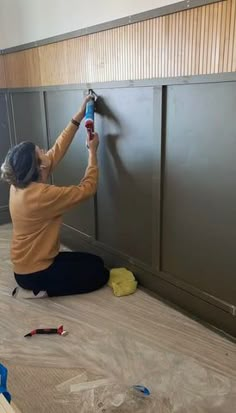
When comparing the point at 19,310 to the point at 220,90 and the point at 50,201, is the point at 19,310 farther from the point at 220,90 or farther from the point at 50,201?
the point at 220,90

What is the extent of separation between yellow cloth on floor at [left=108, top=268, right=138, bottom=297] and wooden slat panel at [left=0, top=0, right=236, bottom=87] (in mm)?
1129

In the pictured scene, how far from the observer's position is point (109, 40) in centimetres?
192

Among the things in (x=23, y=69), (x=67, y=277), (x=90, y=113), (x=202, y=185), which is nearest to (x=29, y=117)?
(x=23, y=69)

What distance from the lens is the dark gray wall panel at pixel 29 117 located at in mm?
2684

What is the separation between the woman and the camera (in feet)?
6.14

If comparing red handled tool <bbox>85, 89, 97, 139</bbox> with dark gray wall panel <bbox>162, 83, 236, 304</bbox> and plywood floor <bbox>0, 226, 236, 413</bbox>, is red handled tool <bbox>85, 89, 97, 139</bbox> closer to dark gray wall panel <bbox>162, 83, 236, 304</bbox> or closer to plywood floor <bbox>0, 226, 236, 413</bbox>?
dark gray wall panel <bbox>162, 83, 236, 304</bbox>

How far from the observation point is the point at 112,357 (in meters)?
1.62

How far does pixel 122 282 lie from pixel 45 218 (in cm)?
60

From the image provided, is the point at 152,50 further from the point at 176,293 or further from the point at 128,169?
the point at 176,293

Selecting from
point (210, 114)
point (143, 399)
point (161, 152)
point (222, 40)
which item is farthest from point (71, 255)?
point (222, 40)

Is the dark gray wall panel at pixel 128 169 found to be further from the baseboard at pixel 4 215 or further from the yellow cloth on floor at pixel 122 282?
the baseboard at pixel 4 215

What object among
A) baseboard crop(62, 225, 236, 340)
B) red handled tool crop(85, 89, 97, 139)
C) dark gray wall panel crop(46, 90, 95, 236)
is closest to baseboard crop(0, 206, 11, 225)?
dark gray wall panel crop(46, 90, 95, 236)

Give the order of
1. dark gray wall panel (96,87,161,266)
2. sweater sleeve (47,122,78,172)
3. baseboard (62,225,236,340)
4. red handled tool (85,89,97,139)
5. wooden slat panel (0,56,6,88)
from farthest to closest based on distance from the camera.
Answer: wooden slat panel (0,56,6,88) < sweater sleeve (47,122,78,172) < red handled tool (85,89,97,139) < dark gray wall panel (96,87,161,266) < baseboard (62,225,236,340)

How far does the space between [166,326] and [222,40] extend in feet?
4.36
